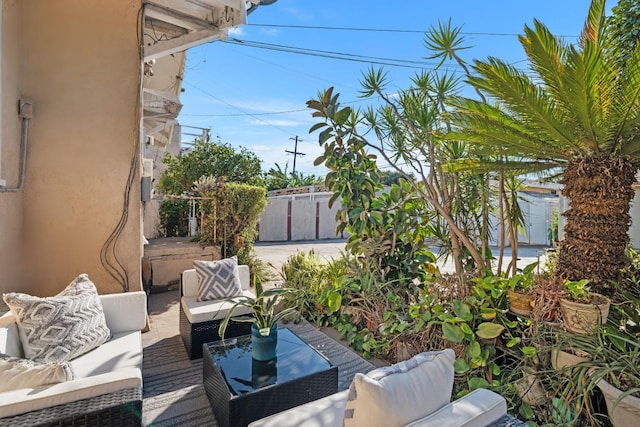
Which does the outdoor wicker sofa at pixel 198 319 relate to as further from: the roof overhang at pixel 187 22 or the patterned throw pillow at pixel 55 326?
the roof overhang at pixel 187 22

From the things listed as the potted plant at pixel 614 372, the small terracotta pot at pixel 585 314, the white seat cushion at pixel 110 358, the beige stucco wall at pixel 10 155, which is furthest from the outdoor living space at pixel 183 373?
the beige stucco wall at pixel 10 155

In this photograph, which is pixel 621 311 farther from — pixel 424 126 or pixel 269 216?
pixel 269 216

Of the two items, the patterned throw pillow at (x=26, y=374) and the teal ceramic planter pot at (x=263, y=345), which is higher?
the patterned throw pillow at (x=26, y=374)

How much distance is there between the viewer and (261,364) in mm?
2645

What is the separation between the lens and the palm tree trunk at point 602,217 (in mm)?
2656

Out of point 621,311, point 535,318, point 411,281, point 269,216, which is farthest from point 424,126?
point 269,216

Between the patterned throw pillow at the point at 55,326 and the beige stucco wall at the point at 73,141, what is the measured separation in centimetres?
161

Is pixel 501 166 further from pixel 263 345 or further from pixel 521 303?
pixel 263 345

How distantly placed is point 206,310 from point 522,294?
10.1 ft

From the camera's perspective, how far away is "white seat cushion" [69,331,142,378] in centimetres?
244

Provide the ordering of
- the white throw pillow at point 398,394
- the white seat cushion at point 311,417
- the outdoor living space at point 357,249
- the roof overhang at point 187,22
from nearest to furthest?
the white throw pillow at point 398,394 → the white seat cushion at point 311,417 → the outdoor living space at point 357,249 → the roof overhang at point 187,22

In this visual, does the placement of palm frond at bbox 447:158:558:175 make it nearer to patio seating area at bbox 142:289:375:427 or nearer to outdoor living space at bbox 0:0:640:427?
outdoor living space at bbox 0:0:640:427

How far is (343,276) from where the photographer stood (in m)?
4.39

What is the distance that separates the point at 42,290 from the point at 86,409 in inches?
121
